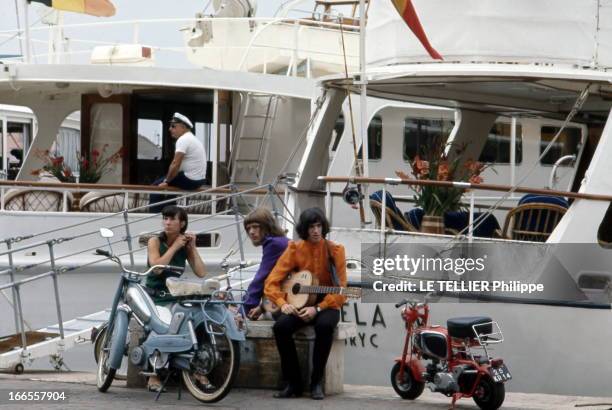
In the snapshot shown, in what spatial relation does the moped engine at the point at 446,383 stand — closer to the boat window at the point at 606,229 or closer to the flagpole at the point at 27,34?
the boat window at the point at 606,229

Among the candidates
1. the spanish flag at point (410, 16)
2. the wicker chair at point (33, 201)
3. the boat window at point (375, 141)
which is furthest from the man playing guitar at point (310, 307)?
the boat window at point (375, 141)

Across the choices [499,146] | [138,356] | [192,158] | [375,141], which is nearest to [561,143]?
[499,146]

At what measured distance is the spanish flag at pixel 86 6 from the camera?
789 inches

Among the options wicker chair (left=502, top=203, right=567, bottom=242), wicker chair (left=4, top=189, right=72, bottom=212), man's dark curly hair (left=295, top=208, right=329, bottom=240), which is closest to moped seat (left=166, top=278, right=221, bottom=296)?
man's dark curly hair (left=295, top=208, right=329, bottom=240)

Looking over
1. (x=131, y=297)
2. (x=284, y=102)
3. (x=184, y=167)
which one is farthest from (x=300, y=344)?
(x=284, y=102)

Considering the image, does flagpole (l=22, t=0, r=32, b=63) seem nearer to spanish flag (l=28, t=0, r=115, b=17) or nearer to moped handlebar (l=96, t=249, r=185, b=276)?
spanish flag (l=28, t=0, r=115, b=17)

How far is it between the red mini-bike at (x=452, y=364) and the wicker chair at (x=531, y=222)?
3.08m

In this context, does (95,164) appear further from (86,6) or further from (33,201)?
(86,6)

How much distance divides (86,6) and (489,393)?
12.4 m

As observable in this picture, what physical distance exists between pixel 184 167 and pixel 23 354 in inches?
190

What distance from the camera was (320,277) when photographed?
408 inches

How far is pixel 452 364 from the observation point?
9.91m

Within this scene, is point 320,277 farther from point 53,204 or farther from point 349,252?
point 53,204

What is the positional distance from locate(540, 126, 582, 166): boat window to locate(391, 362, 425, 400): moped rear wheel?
10.9m
